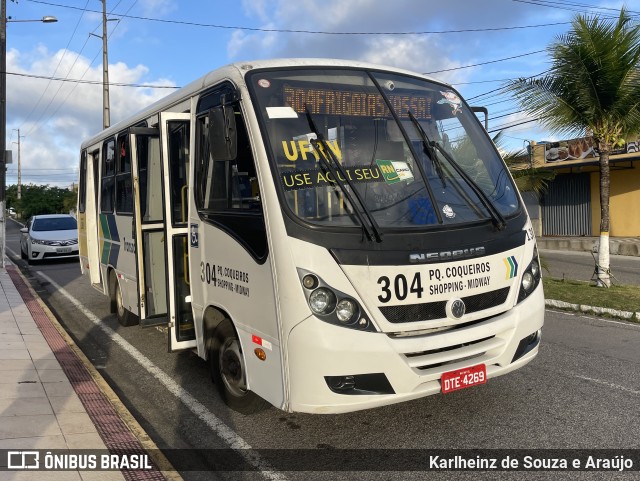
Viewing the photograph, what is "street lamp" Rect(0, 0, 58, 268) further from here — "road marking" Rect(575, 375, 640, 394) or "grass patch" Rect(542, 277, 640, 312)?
"road marking" Rect(575, 375, 640, 394)

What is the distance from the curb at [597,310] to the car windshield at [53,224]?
1514 centimetres

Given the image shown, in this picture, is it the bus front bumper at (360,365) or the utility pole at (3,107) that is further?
the utility pole at (3,107)

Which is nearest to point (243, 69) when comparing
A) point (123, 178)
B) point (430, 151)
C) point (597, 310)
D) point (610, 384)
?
point (430, 151)

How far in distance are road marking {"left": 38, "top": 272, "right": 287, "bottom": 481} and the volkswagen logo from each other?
1571mm

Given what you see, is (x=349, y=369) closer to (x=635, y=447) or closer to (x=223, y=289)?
(x=223, y=289)

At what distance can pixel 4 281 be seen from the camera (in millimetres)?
13836

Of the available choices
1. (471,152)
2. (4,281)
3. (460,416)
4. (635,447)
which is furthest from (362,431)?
(4,281)

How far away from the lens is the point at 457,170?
4.63 metres

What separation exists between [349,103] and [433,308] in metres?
1.72

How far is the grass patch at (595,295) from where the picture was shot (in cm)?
950

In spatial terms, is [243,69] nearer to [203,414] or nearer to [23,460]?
[203,414]

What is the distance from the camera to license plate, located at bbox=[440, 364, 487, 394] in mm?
3966

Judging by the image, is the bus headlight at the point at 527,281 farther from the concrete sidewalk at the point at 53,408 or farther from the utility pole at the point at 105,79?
the utility pole at the point at 105,79

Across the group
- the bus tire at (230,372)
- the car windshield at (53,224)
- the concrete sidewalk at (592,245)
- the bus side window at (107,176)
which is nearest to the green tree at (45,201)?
the car windshield at (53,224)
